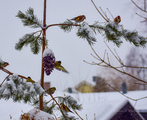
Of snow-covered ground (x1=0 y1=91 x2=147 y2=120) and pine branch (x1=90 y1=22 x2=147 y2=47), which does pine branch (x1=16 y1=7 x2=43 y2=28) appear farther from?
snow-covered ground (x1=0 y1=91 x2=147 y2=120)

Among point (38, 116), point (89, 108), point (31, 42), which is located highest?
point (31, 42)

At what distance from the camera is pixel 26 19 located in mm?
525

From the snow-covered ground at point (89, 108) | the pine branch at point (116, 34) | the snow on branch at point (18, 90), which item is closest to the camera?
the snow on branch at point (18, 90)

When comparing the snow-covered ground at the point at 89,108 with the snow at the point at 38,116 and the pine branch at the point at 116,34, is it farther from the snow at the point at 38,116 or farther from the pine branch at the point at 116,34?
the pine branch at the point at 116,34

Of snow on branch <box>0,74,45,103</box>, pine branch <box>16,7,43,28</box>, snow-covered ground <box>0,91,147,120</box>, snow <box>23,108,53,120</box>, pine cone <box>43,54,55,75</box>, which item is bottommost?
snow-covered ground <box>0,91,147,120</box>

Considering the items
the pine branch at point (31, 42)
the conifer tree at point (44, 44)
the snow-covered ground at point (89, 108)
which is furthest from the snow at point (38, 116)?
the snow-covered ground at point (89, 108)

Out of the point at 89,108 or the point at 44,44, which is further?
the point at 89,108

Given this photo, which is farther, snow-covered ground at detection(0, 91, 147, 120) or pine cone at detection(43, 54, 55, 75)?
snow-covered ground at detection(0, 91, 147, 120)

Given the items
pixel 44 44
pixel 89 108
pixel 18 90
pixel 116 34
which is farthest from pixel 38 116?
pixel 89 108

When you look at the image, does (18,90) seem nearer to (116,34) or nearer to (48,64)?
(48,64)

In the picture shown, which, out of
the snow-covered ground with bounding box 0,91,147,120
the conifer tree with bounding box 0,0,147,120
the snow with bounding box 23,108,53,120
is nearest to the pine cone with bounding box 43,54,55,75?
the conifer tree with bounding box 0,0,147,120

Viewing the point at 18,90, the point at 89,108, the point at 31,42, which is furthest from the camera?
the point at 89,108

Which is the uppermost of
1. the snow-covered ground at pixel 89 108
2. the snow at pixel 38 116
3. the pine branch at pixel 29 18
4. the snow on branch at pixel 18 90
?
the pine branch at pixel 29 18

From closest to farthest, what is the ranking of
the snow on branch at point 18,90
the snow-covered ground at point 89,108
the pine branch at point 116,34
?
1. the snow on branch at point 18,90
2. the pine branch at point 116,34
3. the snow-covered ground at point 89,108
